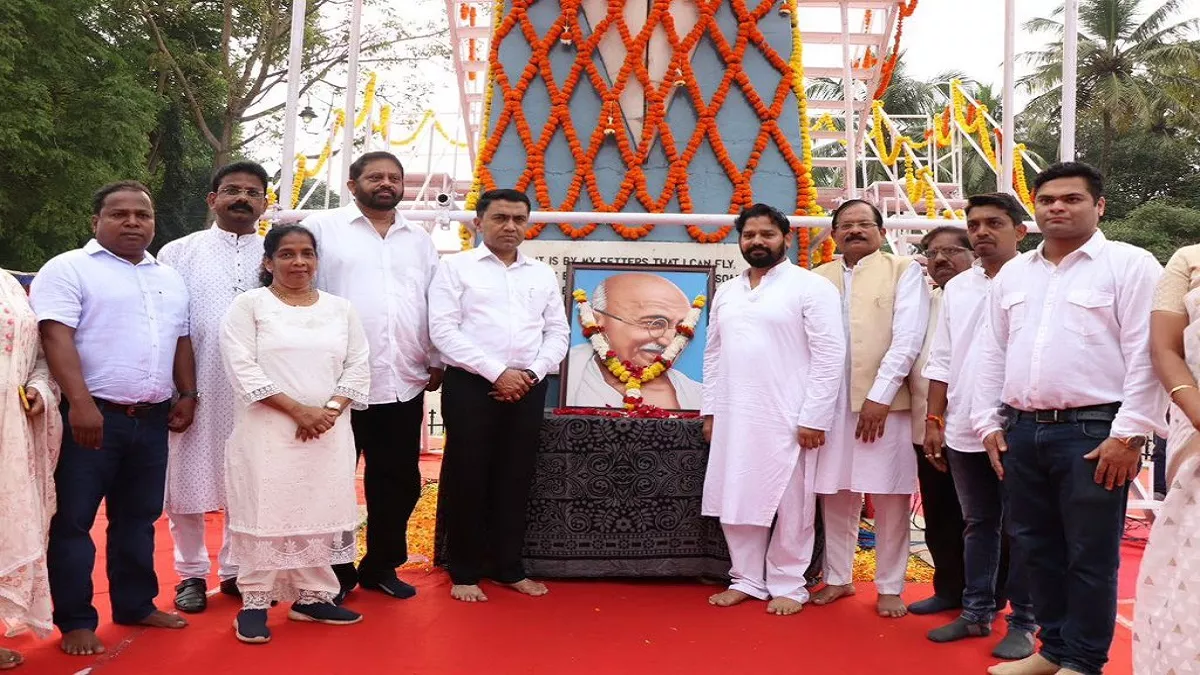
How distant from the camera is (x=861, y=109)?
26.8 ft

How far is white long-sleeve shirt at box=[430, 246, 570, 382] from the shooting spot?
3.84m

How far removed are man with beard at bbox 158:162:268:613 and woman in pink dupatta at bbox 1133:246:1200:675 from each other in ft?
10.2

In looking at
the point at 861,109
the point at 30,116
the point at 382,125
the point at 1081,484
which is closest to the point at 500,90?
the point at 382,125

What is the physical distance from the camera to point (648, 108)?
6.07 meters

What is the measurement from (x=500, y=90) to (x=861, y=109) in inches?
140

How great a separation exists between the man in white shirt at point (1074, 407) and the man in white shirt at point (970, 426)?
324mm

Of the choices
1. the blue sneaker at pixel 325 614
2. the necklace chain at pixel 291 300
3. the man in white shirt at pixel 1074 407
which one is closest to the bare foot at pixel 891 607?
the man in white shirt at pixel 1074 407

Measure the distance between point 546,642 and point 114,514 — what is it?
1623 mm

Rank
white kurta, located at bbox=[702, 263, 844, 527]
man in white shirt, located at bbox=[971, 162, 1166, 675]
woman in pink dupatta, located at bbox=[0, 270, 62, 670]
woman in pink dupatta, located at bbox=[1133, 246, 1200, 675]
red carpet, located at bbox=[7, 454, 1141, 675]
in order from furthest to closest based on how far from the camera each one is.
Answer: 1. white kurta, located at bbox=[702, 263, 844, 527]
2. red carpet, located at bbox=[7, 454, 1141, 675]
3. woman in pink dupatta, located at bbox=[0, 270, 62, 670]
4. man in white shirt, located at bbox=[971, 162, 1166, 675]
5. woman in pink dupatta, located at bbox=[1133, 246, 1200, 675]

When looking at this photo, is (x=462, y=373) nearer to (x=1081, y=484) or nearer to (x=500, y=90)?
(x=1081, y=484)

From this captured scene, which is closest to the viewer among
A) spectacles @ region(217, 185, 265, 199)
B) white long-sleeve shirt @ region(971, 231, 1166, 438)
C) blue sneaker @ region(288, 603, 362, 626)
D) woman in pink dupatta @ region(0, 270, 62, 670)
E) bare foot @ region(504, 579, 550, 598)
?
white long-sleeve shirt @ region(971, 231, 1166, 438)

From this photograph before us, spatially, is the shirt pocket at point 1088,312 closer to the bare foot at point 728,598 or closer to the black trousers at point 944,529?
the black trousers at point 944,529

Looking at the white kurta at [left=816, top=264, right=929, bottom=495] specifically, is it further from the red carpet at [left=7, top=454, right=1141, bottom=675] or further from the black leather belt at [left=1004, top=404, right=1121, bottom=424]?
the black leather belt at [left=1004, top=404, right=1121, bottom=424]

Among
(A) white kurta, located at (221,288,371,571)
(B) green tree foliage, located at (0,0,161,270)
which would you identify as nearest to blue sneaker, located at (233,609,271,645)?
(A) white kurta, located at (221,288,371,571)
